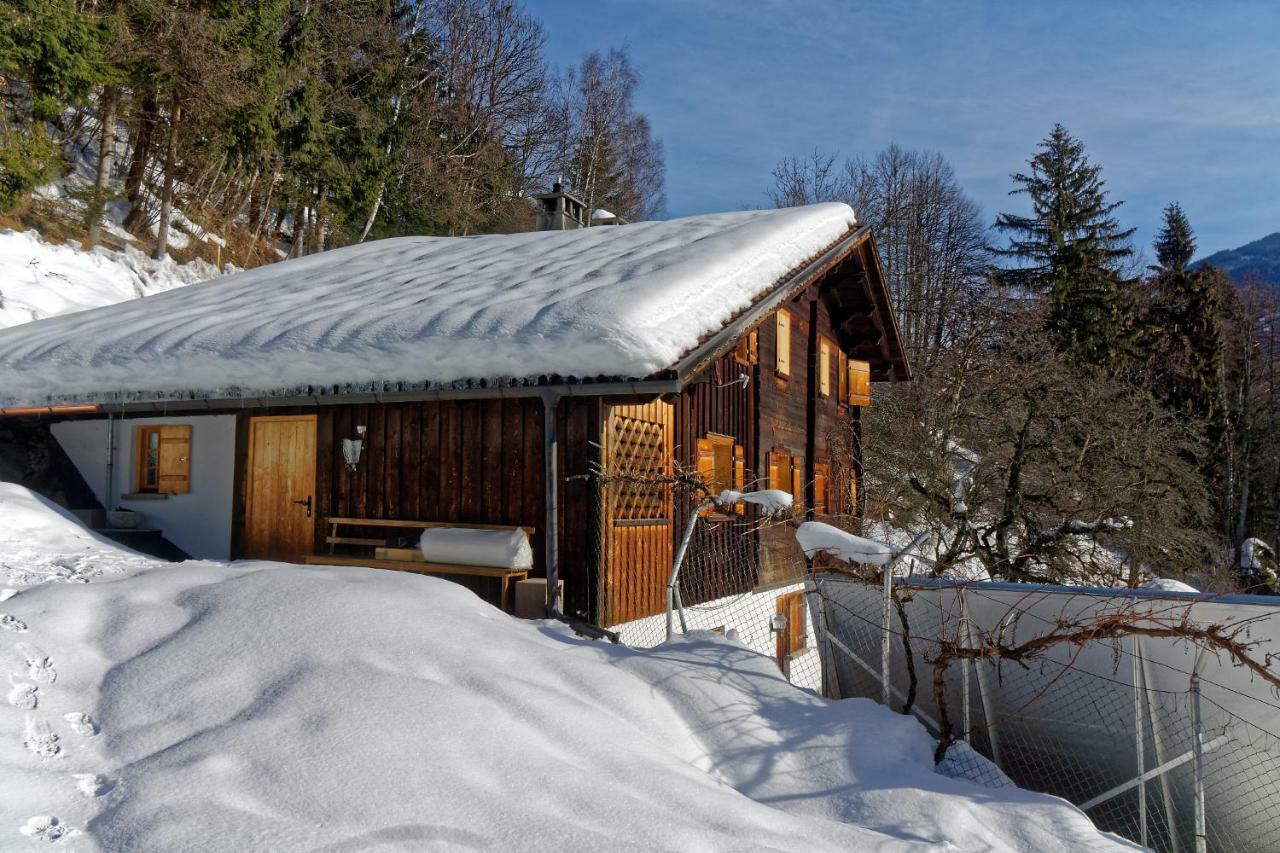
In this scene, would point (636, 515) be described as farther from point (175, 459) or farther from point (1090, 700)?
point (175, 459)

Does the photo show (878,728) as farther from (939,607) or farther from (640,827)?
(640,827)

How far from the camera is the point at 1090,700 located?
4996mm

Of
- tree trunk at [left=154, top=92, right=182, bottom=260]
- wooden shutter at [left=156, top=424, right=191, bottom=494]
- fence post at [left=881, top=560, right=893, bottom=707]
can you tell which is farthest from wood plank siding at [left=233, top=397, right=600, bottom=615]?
tree trunk at [left=154, top=92, right=182, bottom=260]

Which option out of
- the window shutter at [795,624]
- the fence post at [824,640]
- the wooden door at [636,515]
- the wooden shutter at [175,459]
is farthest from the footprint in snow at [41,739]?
the window shutter at [795,624]

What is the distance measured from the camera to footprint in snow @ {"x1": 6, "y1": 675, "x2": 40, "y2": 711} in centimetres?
333

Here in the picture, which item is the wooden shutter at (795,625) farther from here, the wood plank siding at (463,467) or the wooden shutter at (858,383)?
the wood plank siding at (463,467)

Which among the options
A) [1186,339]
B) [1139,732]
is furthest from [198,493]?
[1186,339]

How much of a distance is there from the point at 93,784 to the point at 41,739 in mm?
393

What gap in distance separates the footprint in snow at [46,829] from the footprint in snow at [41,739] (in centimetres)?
41

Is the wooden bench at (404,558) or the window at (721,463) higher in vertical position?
the window at (721,463)

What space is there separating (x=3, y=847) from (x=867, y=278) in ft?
43.8

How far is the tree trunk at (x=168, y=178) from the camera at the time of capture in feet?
64.1

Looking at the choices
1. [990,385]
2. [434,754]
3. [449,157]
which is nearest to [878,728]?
[434,754]

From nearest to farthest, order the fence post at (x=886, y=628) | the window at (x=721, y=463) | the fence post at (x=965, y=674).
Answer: the fence post at (x=965, y=674) → the fence post at (x=886, y=628) → the window at (x=721, y=463)
